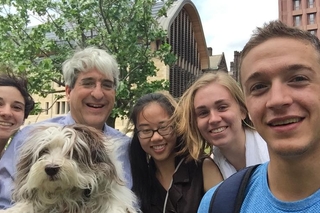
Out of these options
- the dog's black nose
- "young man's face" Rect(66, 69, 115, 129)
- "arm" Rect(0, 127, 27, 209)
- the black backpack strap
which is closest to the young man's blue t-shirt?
the black backpack strap

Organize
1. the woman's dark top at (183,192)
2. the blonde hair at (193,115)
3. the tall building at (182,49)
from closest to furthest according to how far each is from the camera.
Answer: the woman's dark top at (183,192) < the blonde hair at (193,115) < the tall building at (182,49)

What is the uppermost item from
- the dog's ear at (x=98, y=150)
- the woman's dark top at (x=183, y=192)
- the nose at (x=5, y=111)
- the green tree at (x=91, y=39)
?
the green tree at (x=91, y=39)

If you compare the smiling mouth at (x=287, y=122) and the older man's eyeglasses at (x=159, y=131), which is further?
the older man's eyeglasses at (x=159, y=131)

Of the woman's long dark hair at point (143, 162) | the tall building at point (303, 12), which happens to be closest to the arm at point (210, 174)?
the woman's long dark hair at point (143, 162)

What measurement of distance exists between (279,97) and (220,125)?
192cm

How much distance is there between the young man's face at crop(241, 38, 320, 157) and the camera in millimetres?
1516

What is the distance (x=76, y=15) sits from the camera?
11.4 m

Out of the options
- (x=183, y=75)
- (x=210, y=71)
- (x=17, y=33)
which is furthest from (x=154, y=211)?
(x=183, y=75)

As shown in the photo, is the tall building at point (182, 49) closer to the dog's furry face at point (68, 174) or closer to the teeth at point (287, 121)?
the dog's furry face at point (68, 174)

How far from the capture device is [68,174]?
287 cm

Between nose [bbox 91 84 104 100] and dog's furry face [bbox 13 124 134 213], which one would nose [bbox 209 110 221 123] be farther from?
nose [bbox 91 84 104 100]

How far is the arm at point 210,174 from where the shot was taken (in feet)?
11.1

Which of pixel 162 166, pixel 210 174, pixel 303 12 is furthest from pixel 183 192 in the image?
pixel 303 12

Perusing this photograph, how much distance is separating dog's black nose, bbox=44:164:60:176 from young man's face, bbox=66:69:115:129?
99 centimetres
